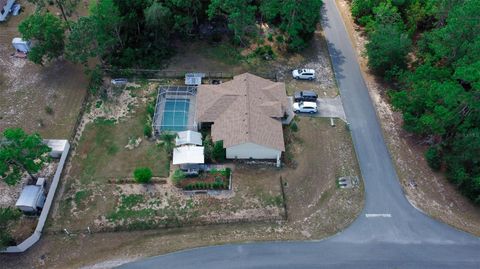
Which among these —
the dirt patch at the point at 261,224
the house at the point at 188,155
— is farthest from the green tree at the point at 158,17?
the dirt patch at the point at 261,224

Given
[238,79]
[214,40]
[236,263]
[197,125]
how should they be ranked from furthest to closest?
[214,40] < [238,79] < [197,125] < [236,263]

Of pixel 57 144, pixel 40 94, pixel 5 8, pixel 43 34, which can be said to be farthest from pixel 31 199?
pixel 5 8

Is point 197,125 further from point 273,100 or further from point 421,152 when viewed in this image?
point 421,152

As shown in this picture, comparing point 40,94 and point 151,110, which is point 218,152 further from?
point 40,94

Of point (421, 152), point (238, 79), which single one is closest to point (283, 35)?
point (238, 79)

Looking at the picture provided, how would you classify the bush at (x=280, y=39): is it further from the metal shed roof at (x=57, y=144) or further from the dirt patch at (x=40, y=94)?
the metal shed roof at (x=57, y=144)
